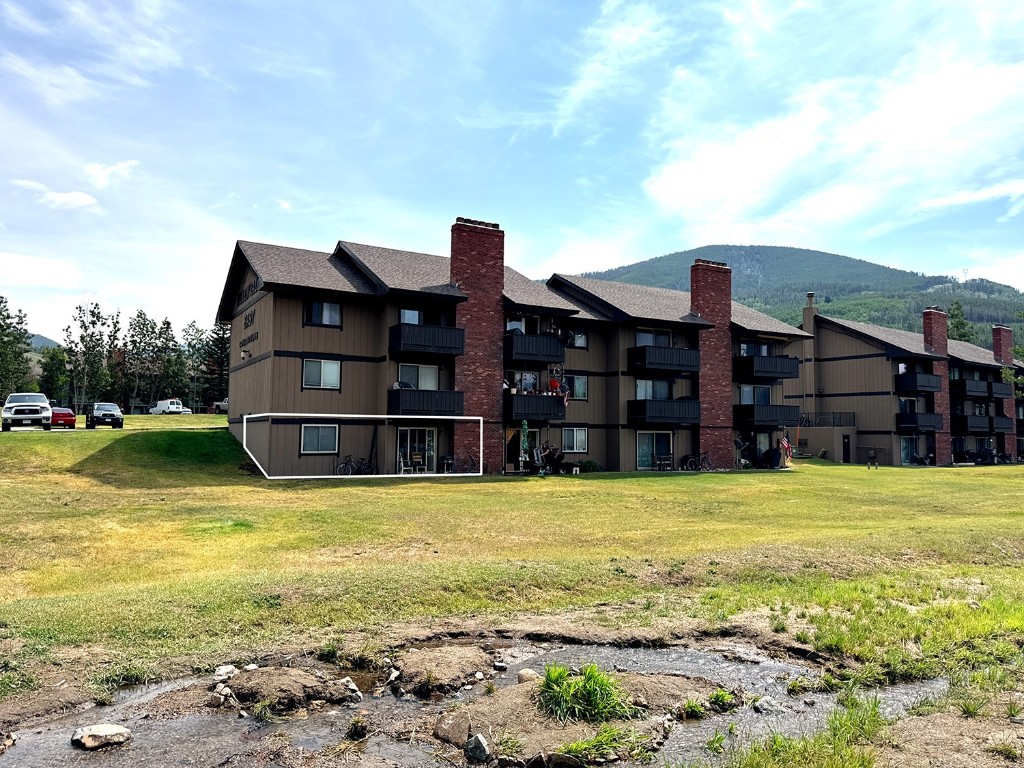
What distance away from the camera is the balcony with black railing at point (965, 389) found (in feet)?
208

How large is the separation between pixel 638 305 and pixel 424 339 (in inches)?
631

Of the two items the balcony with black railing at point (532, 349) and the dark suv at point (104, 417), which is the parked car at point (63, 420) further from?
the balcony with black railing at point (532, 349)

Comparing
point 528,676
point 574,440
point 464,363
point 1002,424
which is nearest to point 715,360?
point 574,440

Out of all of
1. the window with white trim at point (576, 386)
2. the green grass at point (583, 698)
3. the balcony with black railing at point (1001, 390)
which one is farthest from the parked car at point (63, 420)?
the balcony with black railing at point (1001, 390)

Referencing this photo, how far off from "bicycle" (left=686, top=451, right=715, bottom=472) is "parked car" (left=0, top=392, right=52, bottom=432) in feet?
120

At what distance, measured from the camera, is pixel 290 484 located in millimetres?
29062

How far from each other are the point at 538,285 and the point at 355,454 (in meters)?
15.6

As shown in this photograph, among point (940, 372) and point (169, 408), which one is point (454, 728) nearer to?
point (940, 372)

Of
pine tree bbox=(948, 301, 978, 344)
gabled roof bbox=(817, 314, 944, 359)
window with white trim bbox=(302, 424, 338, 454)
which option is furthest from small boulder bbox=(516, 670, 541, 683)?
pine tree bbox=(948, 301, 978, 344)

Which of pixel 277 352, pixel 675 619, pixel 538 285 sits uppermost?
pixel 538 285

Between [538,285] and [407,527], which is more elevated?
[538,285]

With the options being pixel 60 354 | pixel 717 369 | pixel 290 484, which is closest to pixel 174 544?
pixel 290 484

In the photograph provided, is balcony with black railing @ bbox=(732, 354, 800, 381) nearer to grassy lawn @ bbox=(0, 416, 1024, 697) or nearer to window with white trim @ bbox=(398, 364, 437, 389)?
grassy lawn @ bbox=(0, 416, 1024, 697)

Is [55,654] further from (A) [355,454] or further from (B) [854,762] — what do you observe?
(A) [355,454]
